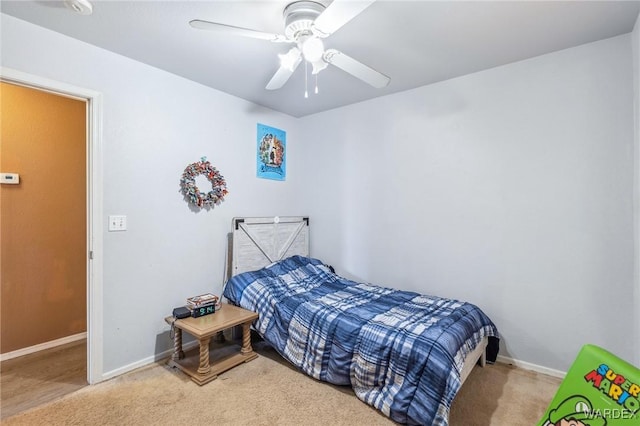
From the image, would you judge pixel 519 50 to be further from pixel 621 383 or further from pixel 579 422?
pixel 579 422

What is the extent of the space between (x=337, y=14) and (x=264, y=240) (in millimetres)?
2339

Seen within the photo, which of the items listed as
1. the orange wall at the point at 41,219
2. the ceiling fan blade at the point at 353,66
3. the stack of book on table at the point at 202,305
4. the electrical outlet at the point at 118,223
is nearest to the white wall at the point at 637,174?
the ceiling fan blade at the point at 353,66

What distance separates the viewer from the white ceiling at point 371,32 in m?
1.79

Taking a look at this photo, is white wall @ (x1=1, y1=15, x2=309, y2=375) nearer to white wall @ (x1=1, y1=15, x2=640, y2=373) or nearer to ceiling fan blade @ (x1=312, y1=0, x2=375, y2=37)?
white wall @ (x1=1, y1=15, x2=640, y2=373)

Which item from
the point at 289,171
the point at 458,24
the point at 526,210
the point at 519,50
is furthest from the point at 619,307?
the point at 289,171

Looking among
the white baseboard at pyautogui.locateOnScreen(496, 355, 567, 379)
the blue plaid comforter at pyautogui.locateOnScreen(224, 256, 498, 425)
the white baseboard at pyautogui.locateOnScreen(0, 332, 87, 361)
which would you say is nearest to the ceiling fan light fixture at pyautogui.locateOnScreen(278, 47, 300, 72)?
the blue plaid comforter at pyautogui.locateOnScreen(224, 256, 498, 425)

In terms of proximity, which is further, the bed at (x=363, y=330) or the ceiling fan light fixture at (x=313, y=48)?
the bed at (x=363, y=330)

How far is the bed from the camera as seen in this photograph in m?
1.77

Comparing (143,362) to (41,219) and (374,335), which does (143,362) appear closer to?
(41,219)

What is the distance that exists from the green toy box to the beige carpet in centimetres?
67

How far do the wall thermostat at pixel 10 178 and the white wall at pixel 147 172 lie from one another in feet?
3.55

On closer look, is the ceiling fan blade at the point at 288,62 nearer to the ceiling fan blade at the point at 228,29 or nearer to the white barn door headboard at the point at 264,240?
the ceiling fan blade at the point at 228,29

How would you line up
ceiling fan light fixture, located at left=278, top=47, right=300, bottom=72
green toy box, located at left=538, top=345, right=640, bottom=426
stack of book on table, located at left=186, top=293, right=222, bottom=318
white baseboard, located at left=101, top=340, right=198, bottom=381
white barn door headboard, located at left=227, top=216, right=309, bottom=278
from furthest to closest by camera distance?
1. white barn door headboard, located at left=227, top=216, right=309, bottom=278
2. stack of book on table, located at left=186, top=293, right=222, bottom=318
3. white baseboard, located at left=101, top=340, right=198, bottom=381
4. ceiling fan light fixture, located at left=278, top=47, right=300, bottom=72
5. green toy box, located at left=538, top=345, right=640, bottom=426

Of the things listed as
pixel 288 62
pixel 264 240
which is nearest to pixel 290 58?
pixel 288 62
